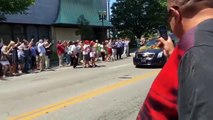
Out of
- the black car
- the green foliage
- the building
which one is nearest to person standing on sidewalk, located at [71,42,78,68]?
the black car

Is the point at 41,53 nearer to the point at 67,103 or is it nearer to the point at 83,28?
the point at 67,103

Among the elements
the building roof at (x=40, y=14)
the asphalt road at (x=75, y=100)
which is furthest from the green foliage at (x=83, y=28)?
the asphalt road at (x=75, y=100)

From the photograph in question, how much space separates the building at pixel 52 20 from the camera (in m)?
39.4

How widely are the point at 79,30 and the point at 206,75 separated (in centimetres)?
4493

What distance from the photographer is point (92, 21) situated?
5156cm

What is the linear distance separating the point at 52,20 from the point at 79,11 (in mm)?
4975

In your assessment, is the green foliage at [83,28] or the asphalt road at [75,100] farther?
the green foliage at [83,28]

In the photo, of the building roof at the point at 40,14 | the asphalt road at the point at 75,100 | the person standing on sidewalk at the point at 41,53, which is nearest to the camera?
the asphalt road at the point at 75,100

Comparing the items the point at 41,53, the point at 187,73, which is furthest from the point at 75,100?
the point at 41,53

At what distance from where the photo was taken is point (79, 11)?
49531mm

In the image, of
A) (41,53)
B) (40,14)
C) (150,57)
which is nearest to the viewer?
(150,57)

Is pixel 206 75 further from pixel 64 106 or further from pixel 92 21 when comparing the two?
pixel 92 21

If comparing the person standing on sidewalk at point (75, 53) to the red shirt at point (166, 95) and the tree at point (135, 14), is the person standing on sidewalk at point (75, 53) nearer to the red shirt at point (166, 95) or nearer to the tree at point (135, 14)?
the red shirt at point (166, 95)

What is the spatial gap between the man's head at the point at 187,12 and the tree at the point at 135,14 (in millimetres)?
63557
